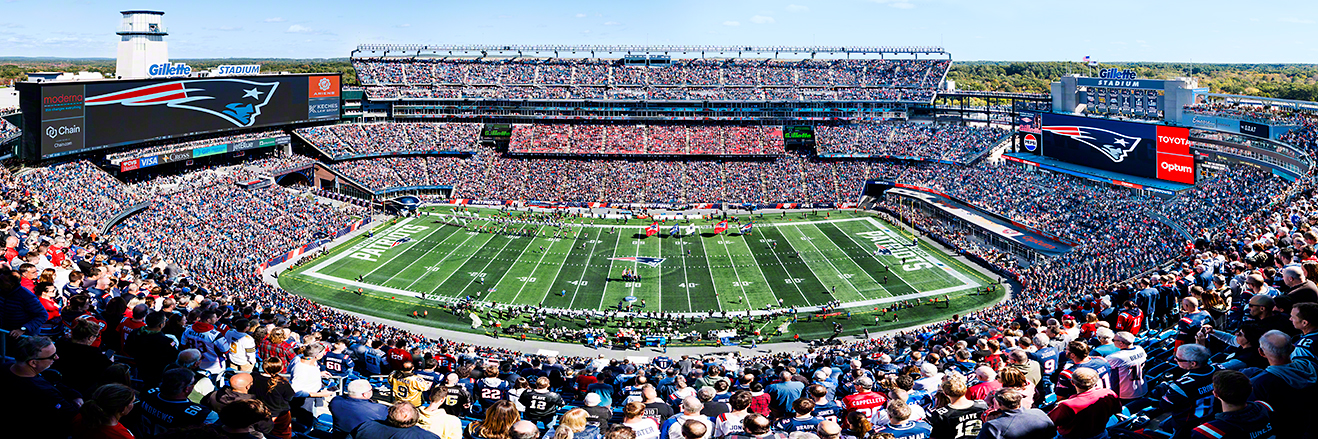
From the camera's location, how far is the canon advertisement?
161 ft

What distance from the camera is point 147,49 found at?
6247 cm

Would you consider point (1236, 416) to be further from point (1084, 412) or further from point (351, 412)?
point (351, 412)

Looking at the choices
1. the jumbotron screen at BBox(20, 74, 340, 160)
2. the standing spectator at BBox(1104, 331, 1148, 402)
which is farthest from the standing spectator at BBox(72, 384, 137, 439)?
the jumbotron screen at BBox(20, 74, 340, 160)

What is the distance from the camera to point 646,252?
51.0 m

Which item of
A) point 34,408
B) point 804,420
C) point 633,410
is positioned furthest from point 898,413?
point 34,408

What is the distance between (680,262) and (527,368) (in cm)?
3134

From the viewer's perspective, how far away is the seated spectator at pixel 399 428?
637 centimetres

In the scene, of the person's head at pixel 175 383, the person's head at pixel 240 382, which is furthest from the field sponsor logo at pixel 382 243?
the person's head at pixel 175 383

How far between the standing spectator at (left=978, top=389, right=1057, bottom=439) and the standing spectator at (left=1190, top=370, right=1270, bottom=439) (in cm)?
97

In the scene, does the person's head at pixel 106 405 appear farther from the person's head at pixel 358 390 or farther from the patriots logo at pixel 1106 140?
the patriots logo at pixel 1106 140

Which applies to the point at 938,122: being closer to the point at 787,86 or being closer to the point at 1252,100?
the point at 787,86

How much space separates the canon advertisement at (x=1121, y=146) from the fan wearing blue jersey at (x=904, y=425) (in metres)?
49.5

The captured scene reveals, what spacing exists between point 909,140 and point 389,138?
160 ft

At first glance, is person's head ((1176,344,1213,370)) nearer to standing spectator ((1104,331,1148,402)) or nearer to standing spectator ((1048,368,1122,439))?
standing spectator ((1104,331,1148,402))
